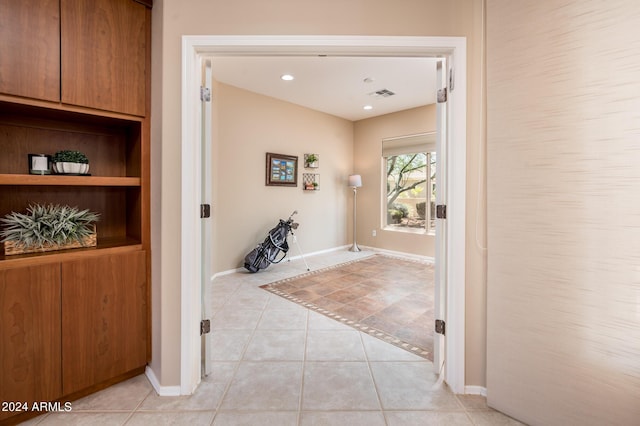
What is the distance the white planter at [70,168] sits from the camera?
163 centimetres

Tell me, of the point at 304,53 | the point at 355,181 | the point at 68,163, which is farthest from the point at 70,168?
the point at 355,181

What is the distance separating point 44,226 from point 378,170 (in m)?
5.42

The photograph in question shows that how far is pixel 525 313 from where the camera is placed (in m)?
1.47

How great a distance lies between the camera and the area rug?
8.30 ft

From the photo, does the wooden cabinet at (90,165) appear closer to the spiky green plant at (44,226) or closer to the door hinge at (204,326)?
the spiky green plant at (44,226)

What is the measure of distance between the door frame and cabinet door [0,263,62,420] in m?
0.63

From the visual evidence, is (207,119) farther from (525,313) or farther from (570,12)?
(525,313)

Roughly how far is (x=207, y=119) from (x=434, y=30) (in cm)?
153

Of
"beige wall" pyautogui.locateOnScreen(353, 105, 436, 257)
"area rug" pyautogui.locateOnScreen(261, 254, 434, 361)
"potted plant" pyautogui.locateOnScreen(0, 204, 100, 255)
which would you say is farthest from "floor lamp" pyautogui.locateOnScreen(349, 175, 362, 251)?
"potted plant" pyautogui.locateOnScreen(0, 204, 100, 255)

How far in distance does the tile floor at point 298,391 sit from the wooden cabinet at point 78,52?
55.4 inches

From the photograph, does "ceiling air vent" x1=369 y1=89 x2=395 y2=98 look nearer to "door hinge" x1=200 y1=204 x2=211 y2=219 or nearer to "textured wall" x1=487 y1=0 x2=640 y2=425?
"textured wall" x1=487 y1=0 x2=640 y2=425

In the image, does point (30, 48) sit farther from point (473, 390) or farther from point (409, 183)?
point (409, 183)

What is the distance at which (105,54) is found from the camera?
5.32 ft

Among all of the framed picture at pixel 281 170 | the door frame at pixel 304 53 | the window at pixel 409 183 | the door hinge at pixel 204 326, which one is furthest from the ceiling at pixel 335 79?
the door hinge at pixel 204 326
